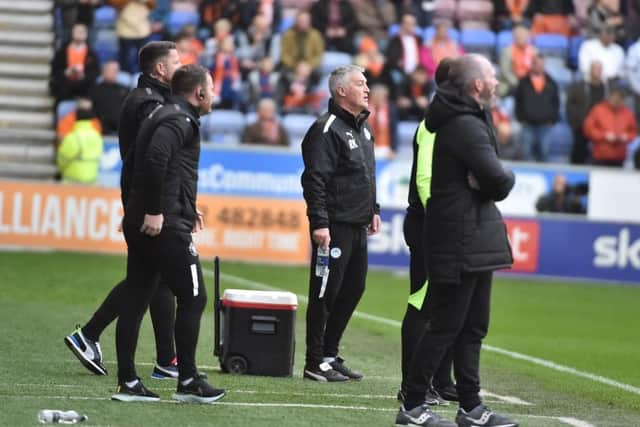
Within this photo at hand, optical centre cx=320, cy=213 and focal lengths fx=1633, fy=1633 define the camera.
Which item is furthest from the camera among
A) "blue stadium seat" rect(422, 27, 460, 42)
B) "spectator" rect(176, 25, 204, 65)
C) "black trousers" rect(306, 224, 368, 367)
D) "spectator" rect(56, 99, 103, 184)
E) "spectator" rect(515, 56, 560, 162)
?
"blue stadium seat" rect(422, 27, 460, 42)

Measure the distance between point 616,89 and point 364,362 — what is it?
46.7 ft

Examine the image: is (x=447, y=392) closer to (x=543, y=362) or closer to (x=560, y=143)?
(x=543, y=362)

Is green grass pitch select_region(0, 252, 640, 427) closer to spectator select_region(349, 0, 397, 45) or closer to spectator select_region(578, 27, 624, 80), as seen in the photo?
spectator select_region(578, 27, 624, 80)

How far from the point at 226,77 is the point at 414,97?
2.94 meters

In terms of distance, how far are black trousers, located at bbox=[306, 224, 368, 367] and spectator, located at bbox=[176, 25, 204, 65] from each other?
45.0 ft

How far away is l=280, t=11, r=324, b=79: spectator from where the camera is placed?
84.0ft

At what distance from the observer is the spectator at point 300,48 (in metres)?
25.6

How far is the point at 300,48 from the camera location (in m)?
25.7

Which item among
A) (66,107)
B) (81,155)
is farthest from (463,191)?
(66,107)

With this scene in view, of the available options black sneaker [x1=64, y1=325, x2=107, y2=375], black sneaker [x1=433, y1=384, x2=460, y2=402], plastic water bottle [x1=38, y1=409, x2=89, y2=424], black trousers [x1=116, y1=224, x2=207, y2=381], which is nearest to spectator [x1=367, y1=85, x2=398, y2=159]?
black sneaker [x1=64, y1=325, x2=107, y2=375]

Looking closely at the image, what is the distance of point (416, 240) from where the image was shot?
997cm

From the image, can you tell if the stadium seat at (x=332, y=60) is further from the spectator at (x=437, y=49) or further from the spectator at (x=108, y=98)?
the spectator at (x=108, y=98)

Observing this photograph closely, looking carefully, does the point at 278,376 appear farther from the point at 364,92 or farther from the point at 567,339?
the point at 567,339

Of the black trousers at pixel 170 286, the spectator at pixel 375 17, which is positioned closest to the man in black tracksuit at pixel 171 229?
the black trousers at pixel 170 286
